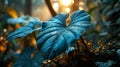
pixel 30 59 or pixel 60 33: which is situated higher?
pixel 60 33

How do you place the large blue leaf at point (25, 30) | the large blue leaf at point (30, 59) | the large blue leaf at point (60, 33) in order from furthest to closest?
the large blue leaf at point (30, 59)
the large blue leaf at point (25, 30)
the large blue leaf at point (60, 33)

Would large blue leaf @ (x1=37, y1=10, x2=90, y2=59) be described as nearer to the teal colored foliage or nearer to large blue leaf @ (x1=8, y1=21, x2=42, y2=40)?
the teal colored foliage

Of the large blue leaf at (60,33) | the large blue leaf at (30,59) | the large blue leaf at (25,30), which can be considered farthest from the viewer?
the large blue leaf at (30,59)

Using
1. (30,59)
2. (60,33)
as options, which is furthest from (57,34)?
(30,59)

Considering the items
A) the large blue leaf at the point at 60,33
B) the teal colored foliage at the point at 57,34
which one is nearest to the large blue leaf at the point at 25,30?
the teal colored foliage at the point at 57,34

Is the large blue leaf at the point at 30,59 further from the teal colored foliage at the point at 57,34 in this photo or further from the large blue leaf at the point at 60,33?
the large blue leaf at the point at 60,33

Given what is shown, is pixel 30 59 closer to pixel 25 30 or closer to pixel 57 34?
pixel 25 30
